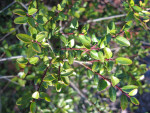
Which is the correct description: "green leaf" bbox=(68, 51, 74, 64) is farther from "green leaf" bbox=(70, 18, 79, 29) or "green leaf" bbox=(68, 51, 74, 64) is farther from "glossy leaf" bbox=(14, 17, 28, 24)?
"glossy leaf" bbox=(14, 17, 28, 24)

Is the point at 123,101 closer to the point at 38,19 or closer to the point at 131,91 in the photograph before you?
the point at 131,91

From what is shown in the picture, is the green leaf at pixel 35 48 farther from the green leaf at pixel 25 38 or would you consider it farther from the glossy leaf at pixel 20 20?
the glossy leaf at pixel 20 20

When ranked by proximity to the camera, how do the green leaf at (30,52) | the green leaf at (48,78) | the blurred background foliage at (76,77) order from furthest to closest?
the blurred background foliage at (76,77) → the green leaf at (48,78) → the green leaf at (30,52)

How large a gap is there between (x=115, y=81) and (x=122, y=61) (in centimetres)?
14

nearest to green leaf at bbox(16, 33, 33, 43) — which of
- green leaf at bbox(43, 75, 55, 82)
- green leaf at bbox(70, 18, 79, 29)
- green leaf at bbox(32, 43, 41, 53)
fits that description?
green leaf at bbox(32, 43, 41, 53)

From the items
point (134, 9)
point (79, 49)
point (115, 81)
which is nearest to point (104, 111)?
point (115, 81)

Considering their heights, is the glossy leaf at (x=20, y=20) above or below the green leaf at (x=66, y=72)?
above

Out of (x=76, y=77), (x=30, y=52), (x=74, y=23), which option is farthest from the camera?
(x=76, y=77)

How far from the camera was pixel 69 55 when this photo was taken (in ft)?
2.82

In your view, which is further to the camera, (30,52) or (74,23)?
(74,23)

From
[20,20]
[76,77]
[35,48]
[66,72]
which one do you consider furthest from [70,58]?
[76,77]

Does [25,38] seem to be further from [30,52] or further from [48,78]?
[48,78]

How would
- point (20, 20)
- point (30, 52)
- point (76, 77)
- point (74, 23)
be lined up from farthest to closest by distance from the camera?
point (76, 77) < point (74, 23) < point (20, 20) < point (30, 52)

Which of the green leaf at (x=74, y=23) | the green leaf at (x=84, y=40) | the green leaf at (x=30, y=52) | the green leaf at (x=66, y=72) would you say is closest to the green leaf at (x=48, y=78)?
the green leaf at (x=66, y=72)
